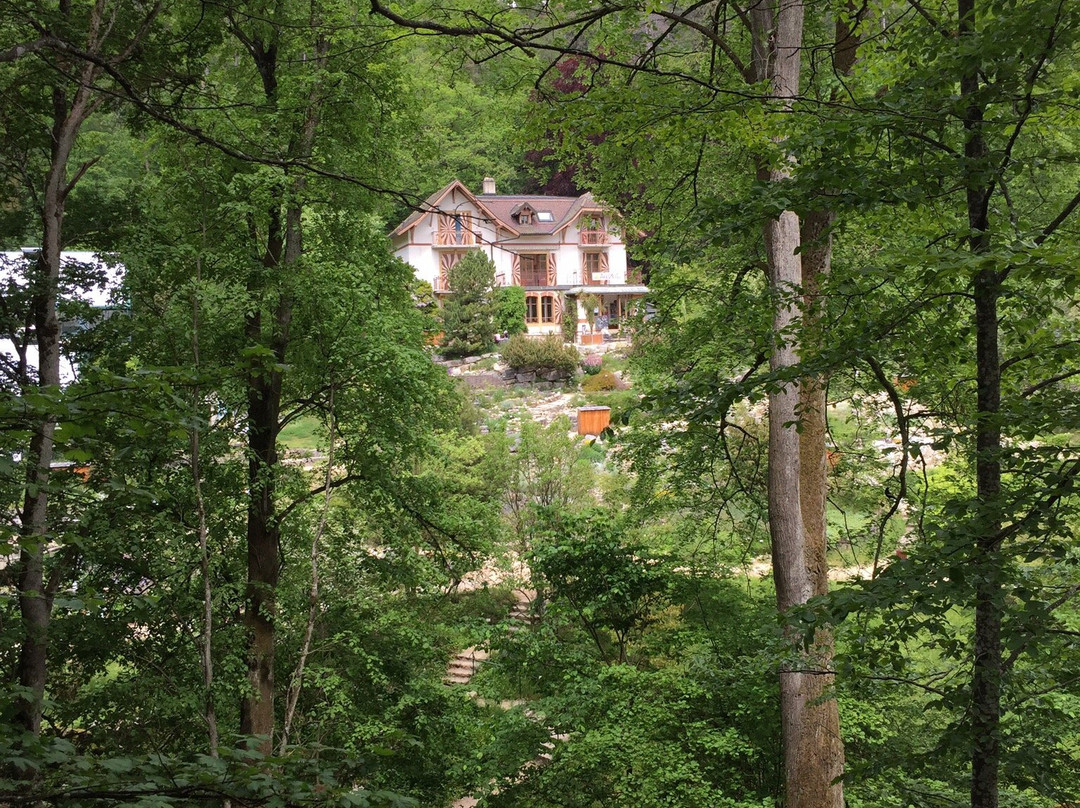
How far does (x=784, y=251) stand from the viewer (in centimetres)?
722

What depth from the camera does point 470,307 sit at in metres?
34.3

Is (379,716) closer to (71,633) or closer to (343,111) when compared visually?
(71,633)

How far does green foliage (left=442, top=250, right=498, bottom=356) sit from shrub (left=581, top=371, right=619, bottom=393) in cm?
576

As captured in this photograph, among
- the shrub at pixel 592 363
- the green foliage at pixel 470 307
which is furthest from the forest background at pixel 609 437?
the green foliage at pixel 470 307

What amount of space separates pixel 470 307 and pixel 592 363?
5.43 metres

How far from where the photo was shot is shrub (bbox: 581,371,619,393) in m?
30.0

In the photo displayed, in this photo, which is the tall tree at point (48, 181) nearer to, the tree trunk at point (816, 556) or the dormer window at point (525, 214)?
the tree trunk at point (816, 556)

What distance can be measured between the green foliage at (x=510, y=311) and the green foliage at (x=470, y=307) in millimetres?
1013

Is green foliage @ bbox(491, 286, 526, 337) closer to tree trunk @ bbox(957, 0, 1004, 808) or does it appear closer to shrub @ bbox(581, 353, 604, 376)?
shrub @ bbox(581, 353, 604, 376)

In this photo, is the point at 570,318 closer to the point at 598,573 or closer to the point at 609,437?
the point at 598,573

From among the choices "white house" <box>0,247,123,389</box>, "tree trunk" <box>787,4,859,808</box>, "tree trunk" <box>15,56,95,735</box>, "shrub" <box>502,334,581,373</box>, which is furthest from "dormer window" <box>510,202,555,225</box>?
"tree trunk" <box>15,56,95,735</box>

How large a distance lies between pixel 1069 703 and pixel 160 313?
8.02 metres

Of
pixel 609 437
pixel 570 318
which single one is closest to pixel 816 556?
pixel 609 437

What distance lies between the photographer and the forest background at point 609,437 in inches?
153
